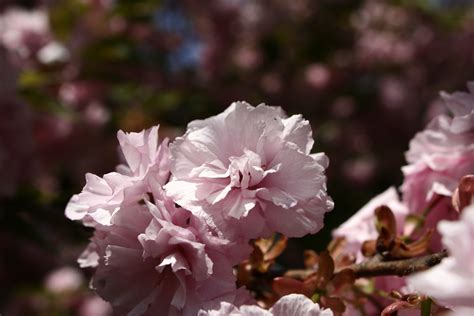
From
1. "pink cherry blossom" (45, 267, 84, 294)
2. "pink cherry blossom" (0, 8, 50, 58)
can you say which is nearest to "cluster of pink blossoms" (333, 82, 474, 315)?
"pink cherry blossom" (0, 8, 50, 58)

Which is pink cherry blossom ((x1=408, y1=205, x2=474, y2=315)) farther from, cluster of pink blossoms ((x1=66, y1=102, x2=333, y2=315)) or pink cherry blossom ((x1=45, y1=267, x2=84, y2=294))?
pink cherry blossom ((x1=45, y1=267, x2=84, y2=294))

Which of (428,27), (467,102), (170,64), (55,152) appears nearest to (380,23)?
(428,27)

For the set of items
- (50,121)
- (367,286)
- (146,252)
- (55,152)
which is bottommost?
(55,152)

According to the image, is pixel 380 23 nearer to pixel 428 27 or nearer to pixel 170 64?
pixel 428 27

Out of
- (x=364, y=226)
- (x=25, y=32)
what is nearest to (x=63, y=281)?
(x=25, y=32)

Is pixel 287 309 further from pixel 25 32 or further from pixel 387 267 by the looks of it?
pixel 25 32

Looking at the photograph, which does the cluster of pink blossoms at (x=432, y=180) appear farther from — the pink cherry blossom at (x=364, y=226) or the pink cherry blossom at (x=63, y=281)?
the pink cherry blossom at (x=63, y=281)

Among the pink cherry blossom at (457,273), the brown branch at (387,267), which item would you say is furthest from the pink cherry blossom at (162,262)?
the pink cherry blossom at (457,273)
